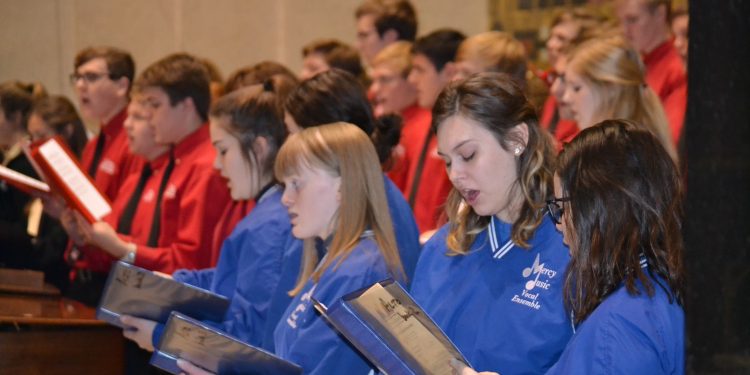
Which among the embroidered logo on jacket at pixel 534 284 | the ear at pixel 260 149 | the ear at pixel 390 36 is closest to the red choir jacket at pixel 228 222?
the ear at pixel 260 149

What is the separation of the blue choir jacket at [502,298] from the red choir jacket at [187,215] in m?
1.82

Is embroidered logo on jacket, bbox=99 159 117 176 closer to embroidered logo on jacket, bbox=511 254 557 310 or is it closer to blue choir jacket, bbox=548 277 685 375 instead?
embroidered logo on jacket, bbox=511 254 557 310

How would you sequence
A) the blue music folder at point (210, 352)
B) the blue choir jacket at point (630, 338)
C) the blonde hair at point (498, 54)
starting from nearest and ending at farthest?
the blue choir jacket at point (630, 338) → the blue music folder at point (210, 352) → the blonde hair at point (498, 54)

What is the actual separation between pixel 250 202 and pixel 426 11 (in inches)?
157

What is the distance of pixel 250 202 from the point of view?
432 centimetres

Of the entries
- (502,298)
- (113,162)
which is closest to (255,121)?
(502,298)

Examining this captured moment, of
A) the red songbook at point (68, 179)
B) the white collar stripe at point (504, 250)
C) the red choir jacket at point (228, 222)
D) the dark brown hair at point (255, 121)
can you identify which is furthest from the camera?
the red songbook at point (68, 179)

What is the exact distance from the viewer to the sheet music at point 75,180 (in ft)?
14.6

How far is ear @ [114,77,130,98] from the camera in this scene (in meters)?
5.79

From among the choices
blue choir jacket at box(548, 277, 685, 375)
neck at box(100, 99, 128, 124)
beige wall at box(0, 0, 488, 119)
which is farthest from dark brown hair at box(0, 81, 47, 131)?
blue choir jacket at box(548, 277, 685, 375)

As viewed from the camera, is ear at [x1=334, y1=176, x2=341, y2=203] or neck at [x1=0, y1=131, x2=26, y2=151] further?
neck at [x1=0, y1=131, x2=26, y2=151]

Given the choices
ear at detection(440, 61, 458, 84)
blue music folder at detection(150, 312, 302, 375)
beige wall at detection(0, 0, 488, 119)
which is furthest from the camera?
beige wall at detection(0, 0, 488, 119)

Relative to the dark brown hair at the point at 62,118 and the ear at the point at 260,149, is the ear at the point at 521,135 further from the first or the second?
the dark brown hair at the point at 62,118

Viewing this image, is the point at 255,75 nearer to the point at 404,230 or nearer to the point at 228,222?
the point at 228,222
